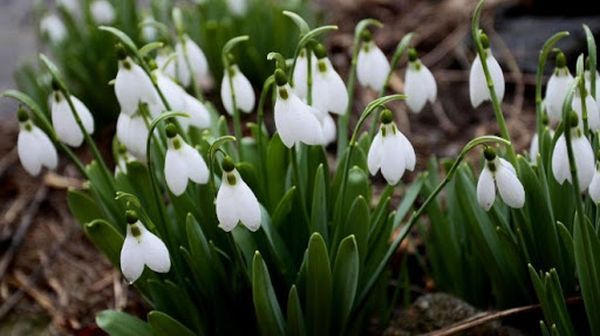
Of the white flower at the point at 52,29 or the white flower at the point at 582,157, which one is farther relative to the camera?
the white flower at the point at 52,29

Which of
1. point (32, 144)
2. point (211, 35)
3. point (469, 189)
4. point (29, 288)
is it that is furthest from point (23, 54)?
point (469, 189)

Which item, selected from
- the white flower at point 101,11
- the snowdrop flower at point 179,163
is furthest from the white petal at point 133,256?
the white flower at point 101,11

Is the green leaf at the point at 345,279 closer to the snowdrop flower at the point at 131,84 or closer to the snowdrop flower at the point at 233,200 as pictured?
the snowdrop flower at the point at 233,200

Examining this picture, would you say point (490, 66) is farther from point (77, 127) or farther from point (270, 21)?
point (270, 21)

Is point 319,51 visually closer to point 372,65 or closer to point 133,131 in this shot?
point 372,65

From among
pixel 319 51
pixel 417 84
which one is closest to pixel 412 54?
pixel 417 84

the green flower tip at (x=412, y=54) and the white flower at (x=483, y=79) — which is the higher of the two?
the green flower tip at (x=412, y=54)

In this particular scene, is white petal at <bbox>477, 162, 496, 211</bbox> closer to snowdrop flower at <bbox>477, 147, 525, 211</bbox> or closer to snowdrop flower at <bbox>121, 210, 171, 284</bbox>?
snowdrop flower at <bbox>477, 147, 525, 211</bbox>
